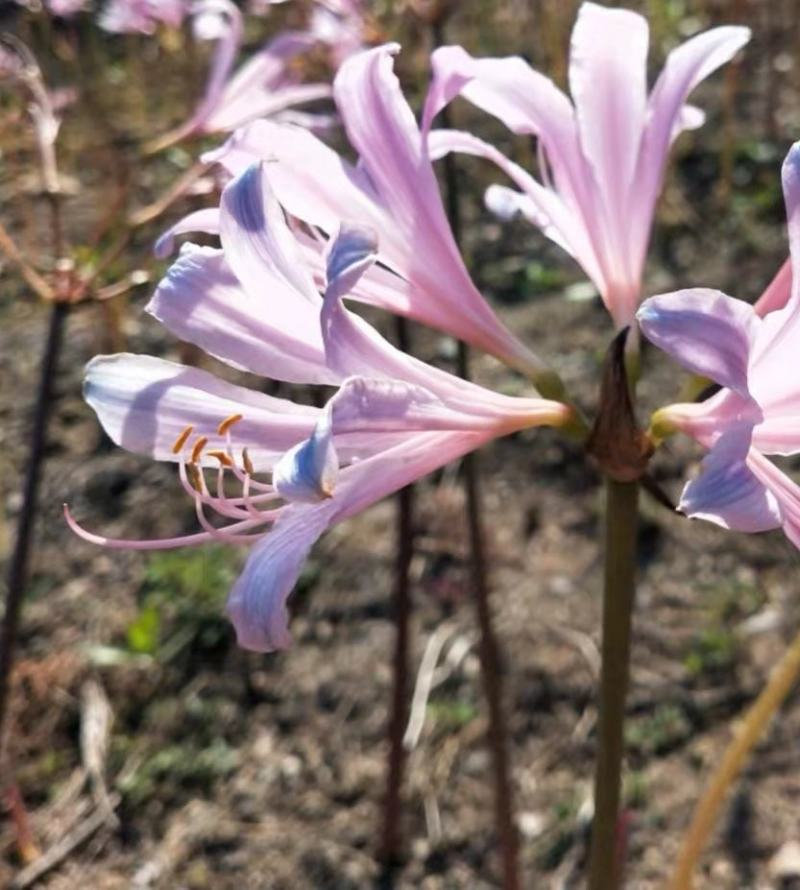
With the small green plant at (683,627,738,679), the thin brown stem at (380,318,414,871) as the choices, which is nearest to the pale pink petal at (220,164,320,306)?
the thin brown stem at (380,318,414,871)

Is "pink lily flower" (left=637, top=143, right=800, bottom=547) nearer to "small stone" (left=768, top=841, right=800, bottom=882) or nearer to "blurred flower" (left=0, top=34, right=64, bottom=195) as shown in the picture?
"blurred flower" (left=0, top=34, right=64, bottom=195)

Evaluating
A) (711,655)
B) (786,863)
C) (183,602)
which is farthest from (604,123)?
(183,602)

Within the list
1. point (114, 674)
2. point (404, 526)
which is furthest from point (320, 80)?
point (114, 674)

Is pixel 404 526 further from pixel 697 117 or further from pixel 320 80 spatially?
pixel 320 80

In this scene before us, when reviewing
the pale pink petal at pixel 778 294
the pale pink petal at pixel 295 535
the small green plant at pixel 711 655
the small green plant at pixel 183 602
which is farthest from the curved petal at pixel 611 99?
the small green plant at pixel 183 602

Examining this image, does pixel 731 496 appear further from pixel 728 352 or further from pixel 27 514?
pixel 27 514

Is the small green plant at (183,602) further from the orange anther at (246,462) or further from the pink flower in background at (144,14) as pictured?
the orange anther at (246,462)
